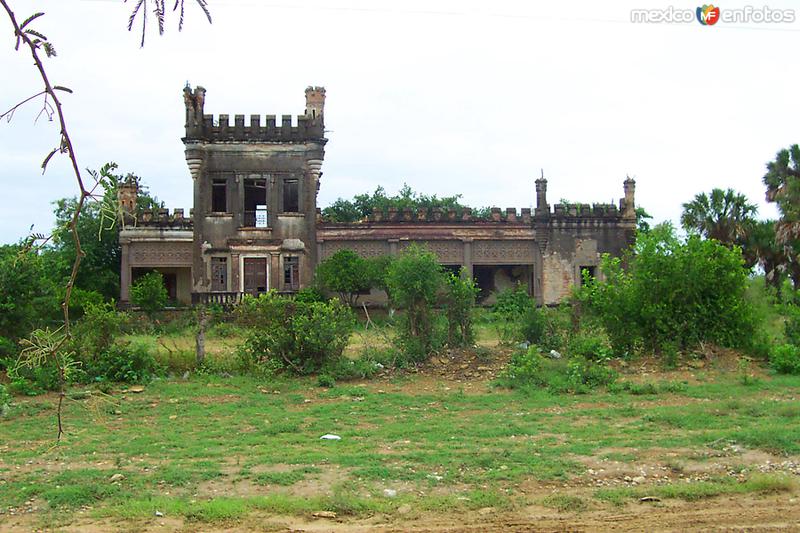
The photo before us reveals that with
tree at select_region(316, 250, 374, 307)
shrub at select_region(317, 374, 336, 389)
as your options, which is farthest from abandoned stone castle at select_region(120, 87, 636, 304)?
shrub at select_region(317, 374, 336, 389)

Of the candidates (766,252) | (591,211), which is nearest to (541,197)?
(591,211)

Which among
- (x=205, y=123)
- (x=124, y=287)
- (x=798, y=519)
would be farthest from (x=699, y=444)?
(x=124, y=287)

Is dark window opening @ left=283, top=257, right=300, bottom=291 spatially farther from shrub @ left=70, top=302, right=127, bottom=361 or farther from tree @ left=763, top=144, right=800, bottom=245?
tree @ left=763, top=144, right=800, bottom=245

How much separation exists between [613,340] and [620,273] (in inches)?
65.5

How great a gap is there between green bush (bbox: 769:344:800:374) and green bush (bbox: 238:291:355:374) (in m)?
7.94

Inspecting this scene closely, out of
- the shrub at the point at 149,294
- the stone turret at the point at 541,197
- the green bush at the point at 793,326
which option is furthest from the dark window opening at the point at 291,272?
the green bush at the point at 793,326

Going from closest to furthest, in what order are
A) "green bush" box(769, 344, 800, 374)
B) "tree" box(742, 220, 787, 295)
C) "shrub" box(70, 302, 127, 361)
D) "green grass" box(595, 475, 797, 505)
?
"green grass" box(595, 475, 797, 505), "green bush" box(769, 344, 800, 374), "shrub" box(70, 302, 127, 361), "tree" box(742, 220, 787, 295)

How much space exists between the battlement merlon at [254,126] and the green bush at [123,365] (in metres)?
14.4

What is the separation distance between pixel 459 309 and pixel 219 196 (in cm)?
1495

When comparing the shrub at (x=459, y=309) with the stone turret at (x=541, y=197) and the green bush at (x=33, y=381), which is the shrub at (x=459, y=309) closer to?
the green bush at (x=33, y=381)

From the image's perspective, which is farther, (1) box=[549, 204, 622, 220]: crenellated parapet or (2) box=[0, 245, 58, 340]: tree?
(1) box=[549, 204, 622, 220]: crenellated parapet

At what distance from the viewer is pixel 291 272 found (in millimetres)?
28250

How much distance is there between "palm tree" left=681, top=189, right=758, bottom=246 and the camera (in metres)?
28.5

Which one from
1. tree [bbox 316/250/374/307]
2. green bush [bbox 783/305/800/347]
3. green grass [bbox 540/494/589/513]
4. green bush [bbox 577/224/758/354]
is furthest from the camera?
tree [bbox 316/250/374/307]
